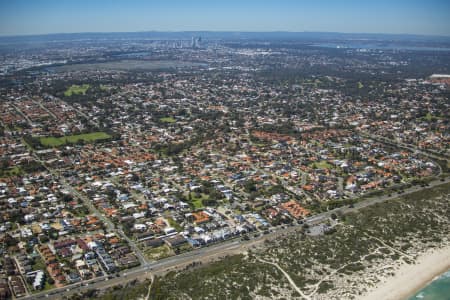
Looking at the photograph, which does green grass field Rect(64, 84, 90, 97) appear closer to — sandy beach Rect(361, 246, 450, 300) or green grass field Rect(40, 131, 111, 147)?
green grass field Rect(40, 131, 111, 147)

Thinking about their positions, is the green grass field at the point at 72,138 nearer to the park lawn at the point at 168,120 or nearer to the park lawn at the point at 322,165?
the park lawn at the point at 168,120

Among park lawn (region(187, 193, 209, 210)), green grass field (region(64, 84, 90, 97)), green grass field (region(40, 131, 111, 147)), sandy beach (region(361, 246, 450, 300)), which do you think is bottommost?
sandy beach (region(361, 246, 450, 300))

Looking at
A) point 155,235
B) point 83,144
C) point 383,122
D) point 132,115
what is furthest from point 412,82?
point 155,235

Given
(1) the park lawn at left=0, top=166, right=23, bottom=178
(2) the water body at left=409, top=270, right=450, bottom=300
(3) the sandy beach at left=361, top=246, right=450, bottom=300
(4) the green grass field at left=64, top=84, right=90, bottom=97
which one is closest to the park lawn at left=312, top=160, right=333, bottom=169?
(3) the sandy beach at left=361, top=246, right=450, bottom=300

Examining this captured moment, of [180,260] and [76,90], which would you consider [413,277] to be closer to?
[180,260]

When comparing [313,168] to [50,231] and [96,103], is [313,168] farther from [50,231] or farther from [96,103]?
[96,103]
